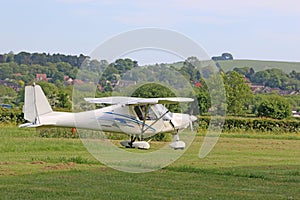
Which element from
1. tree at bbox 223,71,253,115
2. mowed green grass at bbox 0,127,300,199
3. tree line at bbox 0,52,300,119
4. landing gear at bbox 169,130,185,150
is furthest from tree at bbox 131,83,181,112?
tree at bbox 223,71,253,115

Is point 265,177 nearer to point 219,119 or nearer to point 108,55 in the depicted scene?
point 108,55

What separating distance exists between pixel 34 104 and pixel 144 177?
8.30 meters

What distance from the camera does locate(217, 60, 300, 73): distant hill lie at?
454 ft

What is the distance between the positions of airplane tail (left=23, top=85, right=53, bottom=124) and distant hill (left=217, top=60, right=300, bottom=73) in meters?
110

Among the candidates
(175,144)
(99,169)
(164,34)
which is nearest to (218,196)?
(99,169)

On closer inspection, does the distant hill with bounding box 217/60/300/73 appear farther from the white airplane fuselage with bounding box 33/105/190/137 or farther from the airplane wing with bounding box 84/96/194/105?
the white airplane fuselage with bounding box 33/105/190/137

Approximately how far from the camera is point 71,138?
31.8 metres

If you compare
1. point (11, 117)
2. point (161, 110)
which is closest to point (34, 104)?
point (161, 110)

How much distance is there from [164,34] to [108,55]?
1.76m

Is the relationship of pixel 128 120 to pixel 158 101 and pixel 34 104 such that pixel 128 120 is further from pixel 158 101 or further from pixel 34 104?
pixel 34 104

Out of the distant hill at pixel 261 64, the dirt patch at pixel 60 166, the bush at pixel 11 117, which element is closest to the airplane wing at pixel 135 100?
the dirt patch at pixel 60 166

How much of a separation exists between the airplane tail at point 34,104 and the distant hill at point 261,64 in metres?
110

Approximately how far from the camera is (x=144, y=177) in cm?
1722

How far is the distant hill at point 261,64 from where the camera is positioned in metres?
138
